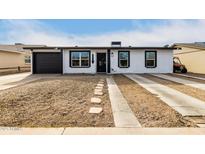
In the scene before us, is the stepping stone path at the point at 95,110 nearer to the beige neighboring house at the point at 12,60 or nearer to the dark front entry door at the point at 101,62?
the dark front entry door at the point at 101,62

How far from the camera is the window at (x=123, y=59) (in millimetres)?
24516

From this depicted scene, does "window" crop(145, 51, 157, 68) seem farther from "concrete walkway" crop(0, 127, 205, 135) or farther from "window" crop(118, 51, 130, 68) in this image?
"concrete walkway" crop(0, 127, 205, 135)

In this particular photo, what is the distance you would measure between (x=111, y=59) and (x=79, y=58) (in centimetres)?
299

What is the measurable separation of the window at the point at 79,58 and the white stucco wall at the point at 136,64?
369mm

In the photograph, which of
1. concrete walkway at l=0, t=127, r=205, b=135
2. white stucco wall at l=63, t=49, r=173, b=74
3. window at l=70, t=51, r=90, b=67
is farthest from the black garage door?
concrete walkway at l=0, t=127, r=205, b=135

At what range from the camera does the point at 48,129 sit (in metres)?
5.48

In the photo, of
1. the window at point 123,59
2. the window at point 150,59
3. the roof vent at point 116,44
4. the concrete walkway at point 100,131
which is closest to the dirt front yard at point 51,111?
the concrete walkway at point 100,131

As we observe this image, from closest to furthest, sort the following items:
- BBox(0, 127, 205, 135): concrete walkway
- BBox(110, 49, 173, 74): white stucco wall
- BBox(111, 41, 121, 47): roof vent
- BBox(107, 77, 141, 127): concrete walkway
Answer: BBox(0, 127, 205, 135): concrete walkway → BBox(107, 77, 141, 127): concrete walkway → BBox(110, 49, 173, 74): white stucco wall → BBox(111, 41, 121, 47): roof vent

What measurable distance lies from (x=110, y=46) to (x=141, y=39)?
4.23 metres

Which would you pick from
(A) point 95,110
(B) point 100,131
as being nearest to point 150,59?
(A) point 95,110

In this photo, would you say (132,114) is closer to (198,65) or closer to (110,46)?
(110,46)

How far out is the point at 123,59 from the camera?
24.6 meters

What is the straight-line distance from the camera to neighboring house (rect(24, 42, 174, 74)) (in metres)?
24.3
